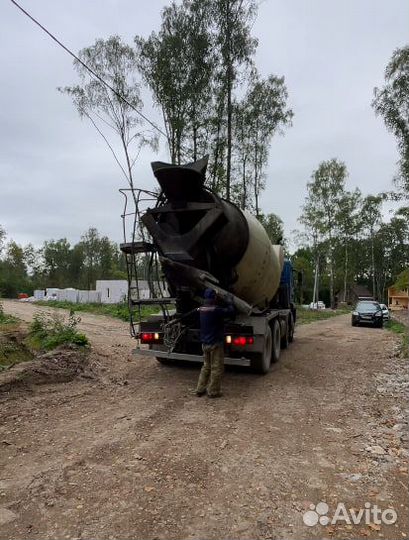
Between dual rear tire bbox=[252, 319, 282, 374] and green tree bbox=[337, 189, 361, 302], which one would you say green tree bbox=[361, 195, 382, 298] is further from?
dual rear tire bbox=[252, 319, 282, 374]

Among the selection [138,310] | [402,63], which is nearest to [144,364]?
[138,310]

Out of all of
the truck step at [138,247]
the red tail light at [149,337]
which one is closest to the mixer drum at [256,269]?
the truck step at [138,247]

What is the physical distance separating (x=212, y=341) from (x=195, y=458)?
279 centimetres

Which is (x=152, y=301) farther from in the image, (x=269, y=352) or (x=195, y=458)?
(x=195, y=458)

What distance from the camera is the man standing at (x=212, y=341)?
736cm

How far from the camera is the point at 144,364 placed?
9.88 meters

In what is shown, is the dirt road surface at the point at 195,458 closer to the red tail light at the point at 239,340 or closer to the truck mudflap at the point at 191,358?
the truck mudflap at the point at 191,358

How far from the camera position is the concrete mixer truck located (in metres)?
7.63

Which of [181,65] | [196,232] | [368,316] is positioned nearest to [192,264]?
[196,232]

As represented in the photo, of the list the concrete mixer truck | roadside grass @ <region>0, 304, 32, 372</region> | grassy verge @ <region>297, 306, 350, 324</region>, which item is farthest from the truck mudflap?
grassy verge @ <region>297, 306, 350, 324</region>

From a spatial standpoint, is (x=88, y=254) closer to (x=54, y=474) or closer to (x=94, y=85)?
(x=94, y=85)

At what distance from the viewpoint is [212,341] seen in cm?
744

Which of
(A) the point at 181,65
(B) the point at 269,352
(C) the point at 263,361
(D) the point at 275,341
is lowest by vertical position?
(C) the point at 263,361

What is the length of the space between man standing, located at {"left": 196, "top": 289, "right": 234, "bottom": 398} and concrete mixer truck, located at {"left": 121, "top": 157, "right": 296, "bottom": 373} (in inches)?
11.0
